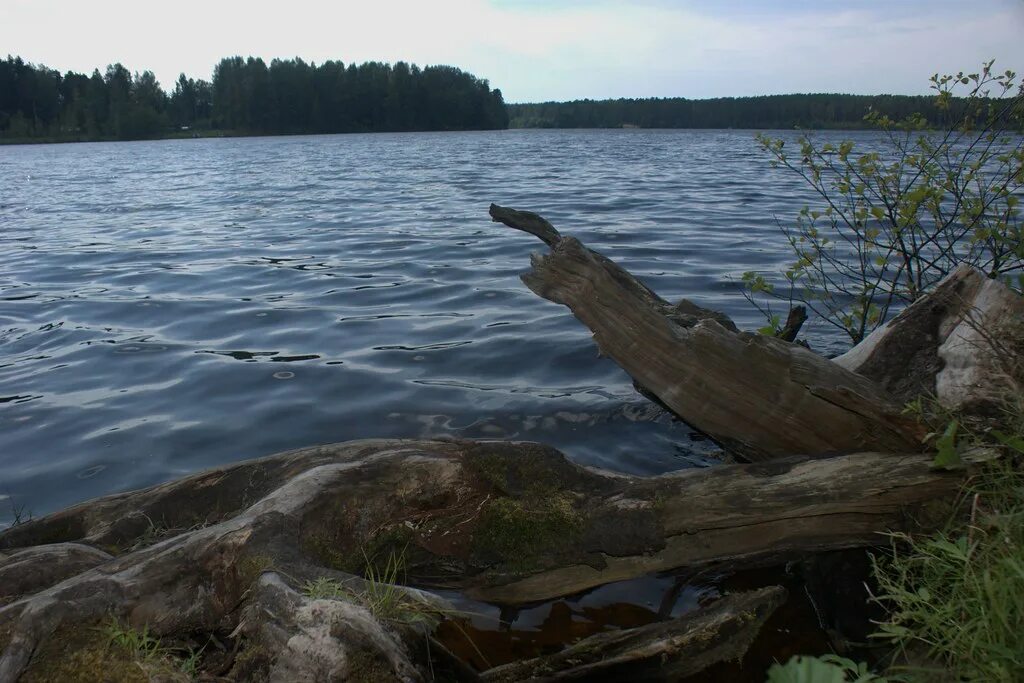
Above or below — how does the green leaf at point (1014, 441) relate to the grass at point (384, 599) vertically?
above

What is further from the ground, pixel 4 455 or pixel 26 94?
pixel 26 94

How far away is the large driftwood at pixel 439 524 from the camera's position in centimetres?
308

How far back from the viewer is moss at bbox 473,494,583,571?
3627mm

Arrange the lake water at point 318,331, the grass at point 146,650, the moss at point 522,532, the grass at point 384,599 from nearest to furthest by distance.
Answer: the grass at point 146,650 → the grass at point 384,599 → the moss at point 522,532 → the lake water at point 318,331

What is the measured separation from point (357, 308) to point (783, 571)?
24.0 feet

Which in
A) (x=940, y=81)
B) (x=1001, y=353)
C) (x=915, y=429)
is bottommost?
(x=915, y=429)

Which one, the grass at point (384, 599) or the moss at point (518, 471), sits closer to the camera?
the grass at point (384, 599)

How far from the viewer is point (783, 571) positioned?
415 cm

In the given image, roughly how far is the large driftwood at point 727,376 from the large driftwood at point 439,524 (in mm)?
178

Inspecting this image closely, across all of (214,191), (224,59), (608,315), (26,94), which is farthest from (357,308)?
(224,59)

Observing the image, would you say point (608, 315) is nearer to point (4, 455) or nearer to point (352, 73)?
point (4, 455)

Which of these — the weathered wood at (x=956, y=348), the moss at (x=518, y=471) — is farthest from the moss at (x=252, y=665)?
the weathered wood at (x=956, y=348)

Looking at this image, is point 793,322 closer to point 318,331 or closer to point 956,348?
point 956,348

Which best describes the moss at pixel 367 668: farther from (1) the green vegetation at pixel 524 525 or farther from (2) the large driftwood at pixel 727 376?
(2) the large driftwood at pixel 727 376
